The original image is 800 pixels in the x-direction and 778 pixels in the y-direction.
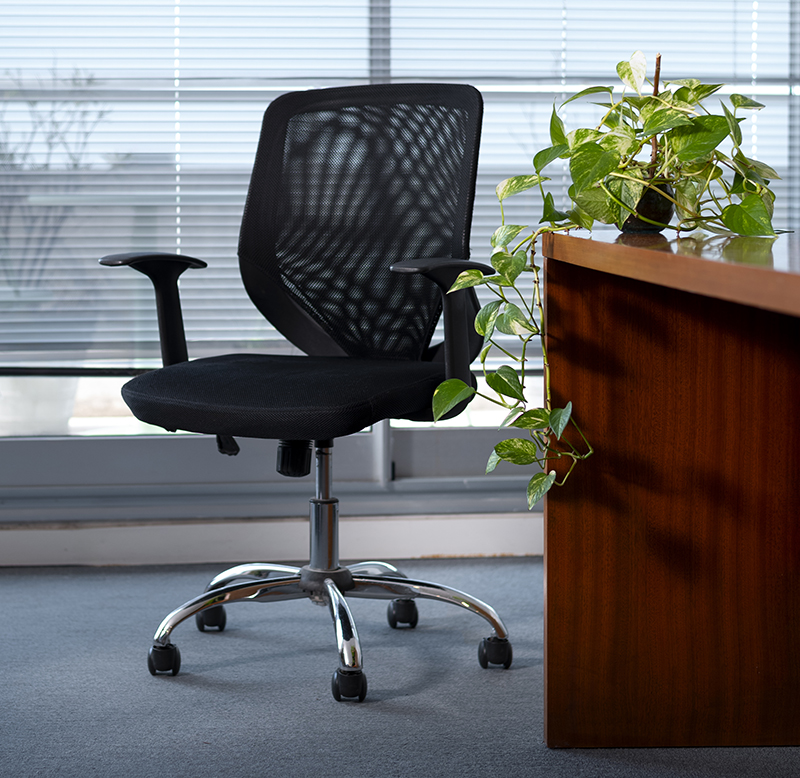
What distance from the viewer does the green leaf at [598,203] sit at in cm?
113

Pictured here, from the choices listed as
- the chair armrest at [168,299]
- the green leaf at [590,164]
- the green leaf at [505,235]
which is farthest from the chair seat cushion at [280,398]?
the green leaf at [590,164]

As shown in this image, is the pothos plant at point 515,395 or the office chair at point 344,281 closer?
the pothos plant at point 515,395

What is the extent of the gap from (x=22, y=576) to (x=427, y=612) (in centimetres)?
102

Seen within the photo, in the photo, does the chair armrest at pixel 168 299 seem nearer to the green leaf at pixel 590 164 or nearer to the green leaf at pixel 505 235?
the green leaf at pixel 505 235

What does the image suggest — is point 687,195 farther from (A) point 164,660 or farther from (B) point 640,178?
(A) point 164,660

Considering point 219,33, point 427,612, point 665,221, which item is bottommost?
point 427,612

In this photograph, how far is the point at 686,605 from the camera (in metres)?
1.40

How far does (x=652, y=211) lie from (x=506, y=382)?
0.32 metres

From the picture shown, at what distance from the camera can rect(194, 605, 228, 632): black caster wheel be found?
189 centimetres

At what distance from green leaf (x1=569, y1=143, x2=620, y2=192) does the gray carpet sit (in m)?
0.86

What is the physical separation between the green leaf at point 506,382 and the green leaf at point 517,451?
2.6 inches

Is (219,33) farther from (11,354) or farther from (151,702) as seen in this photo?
(151,702)

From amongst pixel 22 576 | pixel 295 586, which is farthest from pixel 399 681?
pixel 22 576

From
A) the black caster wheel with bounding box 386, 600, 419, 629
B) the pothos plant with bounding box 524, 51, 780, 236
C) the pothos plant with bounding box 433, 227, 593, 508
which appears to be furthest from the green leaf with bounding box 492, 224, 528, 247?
the black caster wheel with bounding box 386, 600, 419, 629
